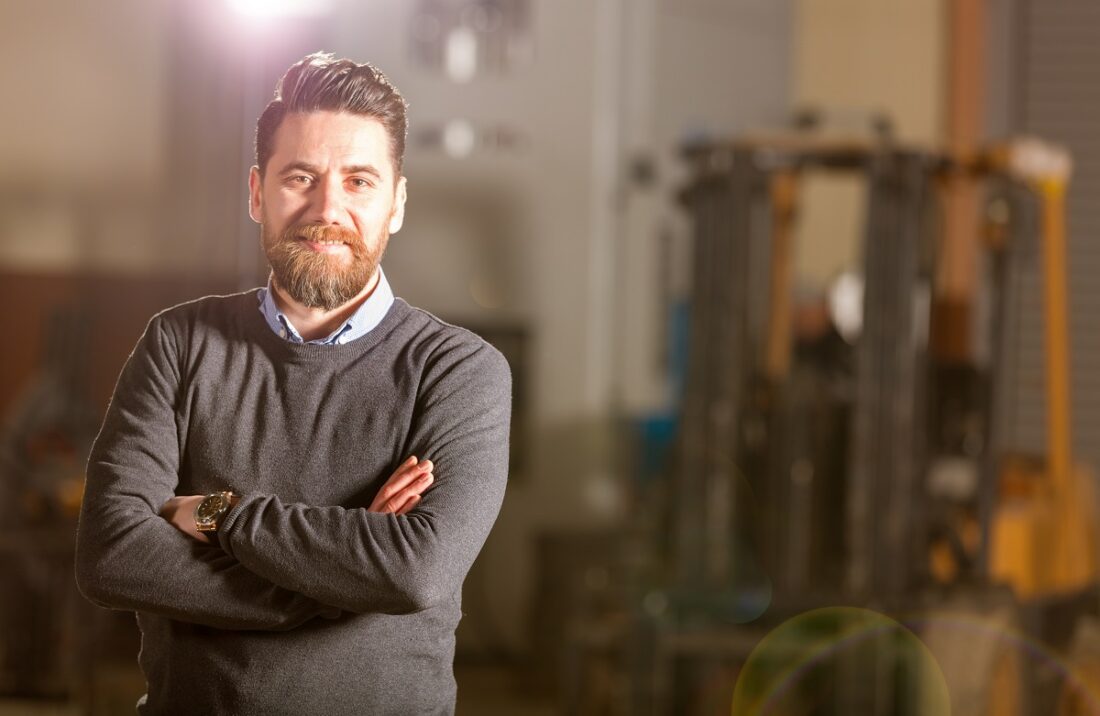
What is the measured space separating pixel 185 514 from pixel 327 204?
0.15 metres

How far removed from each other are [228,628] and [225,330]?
13cm

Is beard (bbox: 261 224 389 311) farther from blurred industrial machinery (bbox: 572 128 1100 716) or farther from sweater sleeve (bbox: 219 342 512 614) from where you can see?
blurred industrial machinery (bbox: 572 128 1100 716)

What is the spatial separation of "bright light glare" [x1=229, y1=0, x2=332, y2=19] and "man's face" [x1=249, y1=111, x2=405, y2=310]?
0.14 meters

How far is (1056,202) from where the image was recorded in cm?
380

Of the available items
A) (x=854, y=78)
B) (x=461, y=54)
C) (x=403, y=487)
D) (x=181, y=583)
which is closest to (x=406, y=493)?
(x=403, y=487)

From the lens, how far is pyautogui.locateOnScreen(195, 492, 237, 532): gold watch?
529mm

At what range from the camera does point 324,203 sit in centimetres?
51

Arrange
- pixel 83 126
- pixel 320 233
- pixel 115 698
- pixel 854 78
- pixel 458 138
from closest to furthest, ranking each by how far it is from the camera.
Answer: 1. pixel 320 233
2. pixel 115 698
3. pixel 83 126
4. pixel 458 138
5. pixel 854 78

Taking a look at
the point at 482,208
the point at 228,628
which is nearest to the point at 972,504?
the point at 482,208

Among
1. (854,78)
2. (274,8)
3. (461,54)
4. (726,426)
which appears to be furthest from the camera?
(854,78)

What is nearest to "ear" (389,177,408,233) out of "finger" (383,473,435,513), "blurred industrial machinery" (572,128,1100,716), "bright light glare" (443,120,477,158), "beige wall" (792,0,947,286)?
"finger" (383,473,435,513)

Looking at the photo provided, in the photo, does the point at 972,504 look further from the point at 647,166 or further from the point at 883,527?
the point at 647,166

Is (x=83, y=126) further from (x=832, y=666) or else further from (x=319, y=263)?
(x=832, y=666)

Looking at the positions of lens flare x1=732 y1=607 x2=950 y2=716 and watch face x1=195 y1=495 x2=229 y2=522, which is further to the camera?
lens flare x1=732 y1=607 x2=950 y2=716
